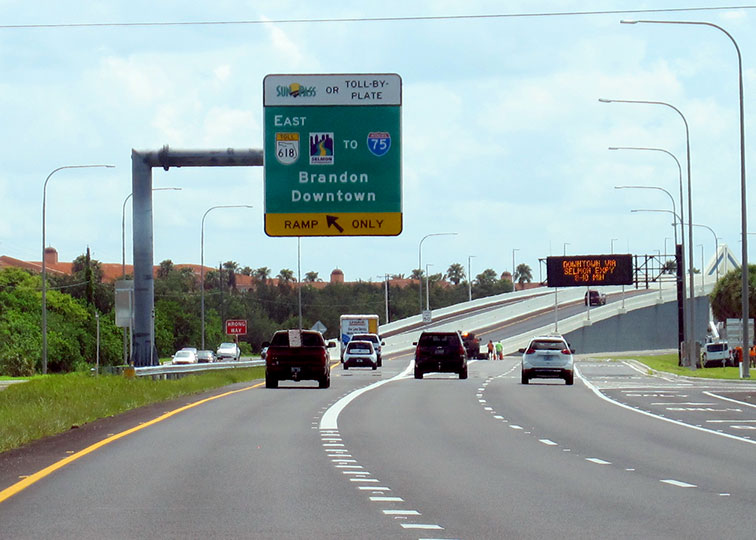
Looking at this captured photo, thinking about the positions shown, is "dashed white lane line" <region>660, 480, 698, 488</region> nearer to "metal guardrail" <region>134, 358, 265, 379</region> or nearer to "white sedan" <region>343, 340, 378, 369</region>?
"metal guardrail" <region>134, 358, 265, 379</region>

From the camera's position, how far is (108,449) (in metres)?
18.3

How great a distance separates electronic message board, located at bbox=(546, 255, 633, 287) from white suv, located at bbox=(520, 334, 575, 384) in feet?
224

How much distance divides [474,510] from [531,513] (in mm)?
488

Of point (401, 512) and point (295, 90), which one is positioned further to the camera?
point (295, 90)

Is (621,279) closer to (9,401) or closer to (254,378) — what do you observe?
(254,378)

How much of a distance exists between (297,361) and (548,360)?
9754 millimetres

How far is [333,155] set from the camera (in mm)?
34656

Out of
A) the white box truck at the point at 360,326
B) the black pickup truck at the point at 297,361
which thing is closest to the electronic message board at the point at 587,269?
the white box truck at the point at 360,326

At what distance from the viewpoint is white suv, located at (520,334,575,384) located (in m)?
45.2

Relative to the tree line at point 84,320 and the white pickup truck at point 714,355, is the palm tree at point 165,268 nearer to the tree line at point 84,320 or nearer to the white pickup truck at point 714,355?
the tree line at point 84,320

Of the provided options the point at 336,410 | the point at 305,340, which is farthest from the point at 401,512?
the point at 305,340

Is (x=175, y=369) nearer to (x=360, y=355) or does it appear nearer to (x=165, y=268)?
(x=360, y=355)

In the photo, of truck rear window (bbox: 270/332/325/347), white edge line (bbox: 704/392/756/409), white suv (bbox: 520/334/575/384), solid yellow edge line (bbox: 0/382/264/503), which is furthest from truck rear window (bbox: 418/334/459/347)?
solid yellow edge line (bbox: 0/382/264/503)

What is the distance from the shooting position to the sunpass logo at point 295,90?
35281 millimetres
